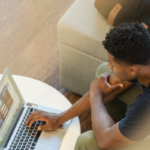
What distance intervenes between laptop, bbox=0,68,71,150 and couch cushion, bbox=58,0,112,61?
21.1 inches

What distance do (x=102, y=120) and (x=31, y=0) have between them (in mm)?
1867

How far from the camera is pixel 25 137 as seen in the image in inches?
45.6

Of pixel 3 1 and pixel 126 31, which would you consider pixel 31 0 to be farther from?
pixel 126 31

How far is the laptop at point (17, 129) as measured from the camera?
43.1 inches

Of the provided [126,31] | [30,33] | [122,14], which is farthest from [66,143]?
[30,33]

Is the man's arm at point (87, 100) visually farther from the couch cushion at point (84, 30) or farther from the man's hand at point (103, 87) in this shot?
the couch cushion at point (84, 30)

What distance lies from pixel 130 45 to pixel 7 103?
61cm

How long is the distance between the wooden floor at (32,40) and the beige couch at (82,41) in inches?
10.1

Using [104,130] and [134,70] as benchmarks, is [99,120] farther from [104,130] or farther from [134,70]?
[134,70]

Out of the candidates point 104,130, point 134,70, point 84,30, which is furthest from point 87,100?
point 84,30

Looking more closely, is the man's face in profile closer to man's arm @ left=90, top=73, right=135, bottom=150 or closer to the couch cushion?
man's arm @ left=90, top=73, right=135, bottom=150

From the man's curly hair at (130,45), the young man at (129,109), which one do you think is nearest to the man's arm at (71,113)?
the young man at (129,109)

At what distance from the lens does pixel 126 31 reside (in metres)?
0.97

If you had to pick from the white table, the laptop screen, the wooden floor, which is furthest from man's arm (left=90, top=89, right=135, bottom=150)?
the wooden floor
